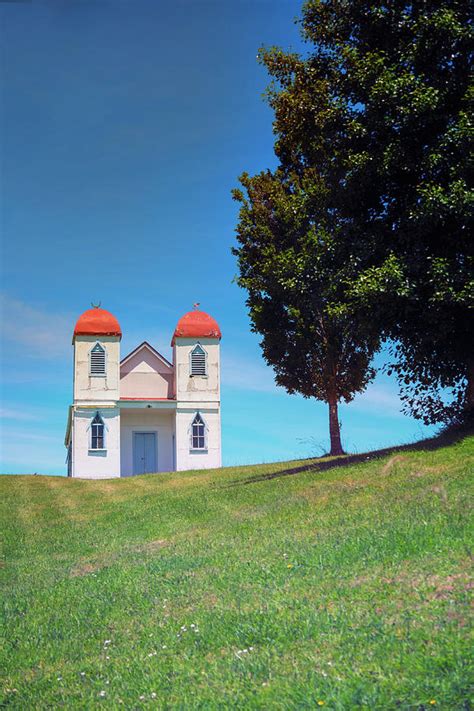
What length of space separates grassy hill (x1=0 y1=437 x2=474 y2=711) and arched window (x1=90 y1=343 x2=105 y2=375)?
86.8 feet

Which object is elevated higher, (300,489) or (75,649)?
(300,489)

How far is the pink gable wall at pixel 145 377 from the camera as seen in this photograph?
46.1m

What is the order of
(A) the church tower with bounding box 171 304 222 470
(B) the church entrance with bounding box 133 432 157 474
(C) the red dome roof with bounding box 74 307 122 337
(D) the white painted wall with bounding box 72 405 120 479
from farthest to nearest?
(B) the church entrance with bounding box 133 432 157 474 < (C) the red dome roof with bounding box 74 307 122 337 < (A) the church tower with bounding box 171 304 222 470 < (D) the white painted wall with bounding box 72 405 120 479

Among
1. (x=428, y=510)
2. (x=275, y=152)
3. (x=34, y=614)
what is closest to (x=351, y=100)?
(x=275, y=152)

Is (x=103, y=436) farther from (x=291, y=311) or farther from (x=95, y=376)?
(x=291, y=311)

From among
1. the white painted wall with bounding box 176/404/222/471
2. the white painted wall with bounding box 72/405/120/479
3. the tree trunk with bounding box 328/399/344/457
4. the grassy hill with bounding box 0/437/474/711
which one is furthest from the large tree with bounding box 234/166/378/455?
the grassy hill with bounding box 0/437/474/711

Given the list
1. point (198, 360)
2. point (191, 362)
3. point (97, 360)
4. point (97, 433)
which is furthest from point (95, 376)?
point (198, 360)

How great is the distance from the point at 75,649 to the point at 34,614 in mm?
2052

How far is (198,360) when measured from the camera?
44.7 m

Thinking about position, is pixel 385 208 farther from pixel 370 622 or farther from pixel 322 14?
pixel 370 622

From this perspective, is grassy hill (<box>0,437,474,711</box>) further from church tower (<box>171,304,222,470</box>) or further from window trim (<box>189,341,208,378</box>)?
window trim (<box>189,341,208,378</box>)

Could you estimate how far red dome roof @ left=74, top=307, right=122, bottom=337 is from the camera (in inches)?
1719

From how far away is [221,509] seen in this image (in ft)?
59.1

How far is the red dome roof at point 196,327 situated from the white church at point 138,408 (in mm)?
63
